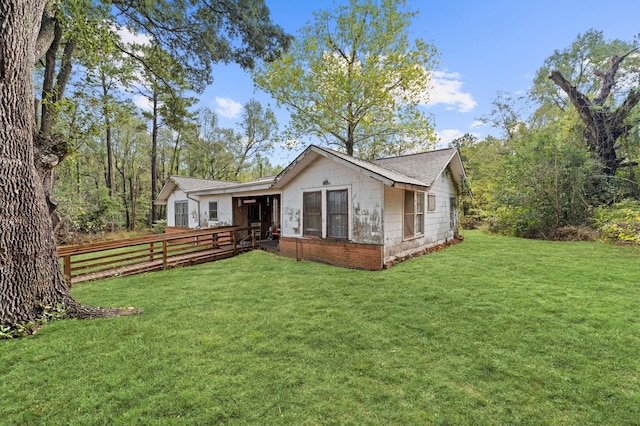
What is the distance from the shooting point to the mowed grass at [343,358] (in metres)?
2.25

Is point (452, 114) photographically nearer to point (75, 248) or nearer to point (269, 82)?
point (269, 82)

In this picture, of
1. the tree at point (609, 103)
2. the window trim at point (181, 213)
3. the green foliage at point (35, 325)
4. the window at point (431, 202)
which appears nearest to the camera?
the green foliage at point (35, 325)

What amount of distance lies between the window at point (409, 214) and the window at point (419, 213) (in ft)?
1.38

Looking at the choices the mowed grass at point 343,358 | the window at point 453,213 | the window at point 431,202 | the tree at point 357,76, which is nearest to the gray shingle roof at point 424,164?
the window at point 431,202

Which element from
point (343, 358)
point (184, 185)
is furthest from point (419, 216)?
point (184, 185)

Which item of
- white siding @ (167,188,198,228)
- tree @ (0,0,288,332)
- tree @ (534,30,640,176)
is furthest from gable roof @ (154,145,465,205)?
tree @ (534,30,640,176)

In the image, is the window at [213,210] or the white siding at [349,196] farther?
the window at [213,210]

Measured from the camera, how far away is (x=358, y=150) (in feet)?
72.7

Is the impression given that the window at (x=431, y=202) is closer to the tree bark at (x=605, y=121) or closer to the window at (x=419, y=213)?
the window at (x=419, y=213)

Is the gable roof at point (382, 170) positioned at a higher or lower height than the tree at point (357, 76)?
lower

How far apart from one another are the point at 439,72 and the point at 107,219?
24.8m

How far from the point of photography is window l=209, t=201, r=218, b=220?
526 inches

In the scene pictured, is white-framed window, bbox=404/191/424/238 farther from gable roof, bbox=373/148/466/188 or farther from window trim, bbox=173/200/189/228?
window trim, bbox=173/200/189/228

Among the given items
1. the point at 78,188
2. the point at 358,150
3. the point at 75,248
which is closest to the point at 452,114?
the point at 358,150
